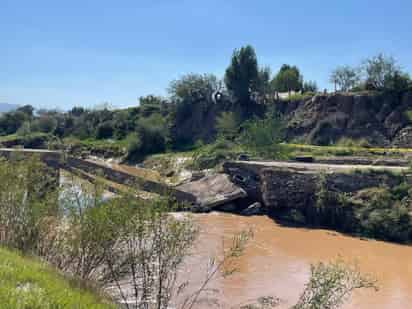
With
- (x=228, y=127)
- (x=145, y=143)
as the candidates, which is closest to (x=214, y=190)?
(x=228, y=127)

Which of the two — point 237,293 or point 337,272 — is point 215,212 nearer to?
point 237,293

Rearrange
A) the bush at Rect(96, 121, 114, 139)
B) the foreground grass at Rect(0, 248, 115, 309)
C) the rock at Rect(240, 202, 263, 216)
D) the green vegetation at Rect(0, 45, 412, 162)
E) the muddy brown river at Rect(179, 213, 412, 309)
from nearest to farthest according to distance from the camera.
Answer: the foreground grass at Rect(0, 248, 115, 309), the muddy brown river at Rect(179, 213, 412, 309), the rock at Rect(240, 202, 263, 216), the green vegetation at Rect(0, 45, 412, 162), the bush at Rect(96, 121, 114, 139)

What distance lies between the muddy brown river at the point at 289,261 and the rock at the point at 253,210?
4.78 feet

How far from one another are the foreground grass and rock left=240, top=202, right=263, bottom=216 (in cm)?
1647

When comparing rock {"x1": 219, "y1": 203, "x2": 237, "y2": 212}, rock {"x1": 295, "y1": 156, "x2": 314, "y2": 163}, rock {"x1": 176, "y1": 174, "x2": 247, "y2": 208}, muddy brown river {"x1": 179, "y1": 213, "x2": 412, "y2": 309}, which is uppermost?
rock {"x1": 295, "y1": 156, "x2": 314, "y2": 163}

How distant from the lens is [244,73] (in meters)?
52.4

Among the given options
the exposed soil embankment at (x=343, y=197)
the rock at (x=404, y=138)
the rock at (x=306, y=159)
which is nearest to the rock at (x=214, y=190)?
the exposed soil embankment at (x=343, y=197)

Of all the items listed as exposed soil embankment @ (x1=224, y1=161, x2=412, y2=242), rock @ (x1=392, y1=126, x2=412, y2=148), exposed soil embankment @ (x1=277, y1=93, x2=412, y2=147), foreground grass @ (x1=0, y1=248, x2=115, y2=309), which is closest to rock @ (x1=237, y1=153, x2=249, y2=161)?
exposed soil embankment @ (x1=224, y1=161, x2=412, y2=242)

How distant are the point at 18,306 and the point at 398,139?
38237 mm

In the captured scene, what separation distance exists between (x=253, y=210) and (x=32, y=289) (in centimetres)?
1797

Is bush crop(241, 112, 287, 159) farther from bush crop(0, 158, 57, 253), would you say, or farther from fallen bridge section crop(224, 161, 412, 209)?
bush crop(0, 158, 57, 253)

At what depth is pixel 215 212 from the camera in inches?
868

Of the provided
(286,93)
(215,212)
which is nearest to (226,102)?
(286,93)

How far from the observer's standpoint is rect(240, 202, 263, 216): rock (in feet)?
71.5
